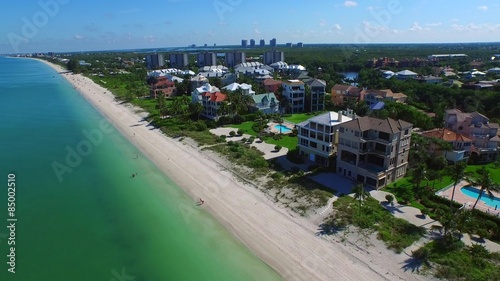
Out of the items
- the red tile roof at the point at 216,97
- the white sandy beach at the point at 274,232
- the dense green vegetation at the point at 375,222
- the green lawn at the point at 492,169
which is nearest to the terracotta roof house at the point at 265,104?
the red tile roof at the point at 216,97

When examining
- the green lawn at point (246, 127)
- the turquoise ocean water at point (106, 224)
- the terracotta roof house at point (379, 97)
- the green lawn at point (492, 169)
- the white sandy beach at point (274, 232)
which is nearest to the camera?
the white sandy beach at point (274, 232)

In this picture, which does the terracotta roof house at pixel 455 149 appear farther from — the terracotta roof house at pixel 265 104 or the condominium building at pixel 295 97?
the terracotta roof house at pixel 265 104

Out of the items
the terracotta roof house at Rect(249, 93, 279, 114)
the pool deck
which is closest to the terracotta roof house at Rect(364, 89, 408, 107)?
the terracotta roof house at Rect(249, 93, 279, 114)

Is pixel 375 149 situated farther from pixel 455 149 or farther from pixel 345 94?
pixel 345 94

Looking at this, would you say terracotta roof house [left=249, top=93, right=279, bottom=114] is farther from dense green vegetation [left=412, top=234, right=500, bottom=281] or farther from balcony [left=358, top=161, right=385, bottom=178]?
dense green vegetation [left=412, top=234, right=500, bottom=281]

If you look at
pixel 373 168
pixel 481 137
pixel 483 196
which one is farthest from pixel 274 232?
pixel 481 137
